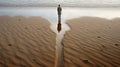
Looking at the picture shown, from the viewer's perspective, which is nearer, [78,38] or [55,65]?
[55,65]

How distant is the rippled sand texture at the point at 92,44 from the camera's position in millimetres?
6117

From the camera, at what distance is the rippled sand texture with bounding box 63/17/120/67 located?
6117mm

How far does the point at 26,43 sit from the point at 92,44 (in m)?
2.78

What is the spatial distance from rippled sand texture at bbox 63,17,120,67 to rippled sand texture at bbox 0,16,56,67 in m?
0.73

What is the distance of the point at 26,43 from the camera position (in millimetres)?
7566

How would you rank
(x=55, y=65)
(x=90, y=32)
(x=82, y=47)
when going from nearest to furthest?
(x=55, y=65)
(x=82, y=47)
(x=90, y=32)

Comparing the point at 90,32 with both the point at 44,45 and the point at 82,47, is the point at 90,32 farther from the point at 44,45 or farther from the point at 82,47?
the point at 44,45

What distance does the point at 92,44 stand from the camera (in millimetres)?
7508

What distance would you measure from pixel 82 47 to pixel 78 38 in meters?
1.06

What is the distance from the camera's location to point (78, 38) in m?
8.23

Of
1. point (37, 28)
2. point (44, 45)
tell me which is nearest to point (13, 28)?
point (37, 28)

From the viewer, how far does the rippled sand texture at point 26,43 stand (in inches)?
239

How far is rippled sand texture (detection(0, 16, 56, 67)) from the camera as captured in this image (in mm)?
6078

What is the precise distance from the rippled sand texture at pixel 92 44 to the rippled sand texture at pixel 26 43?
733mm
